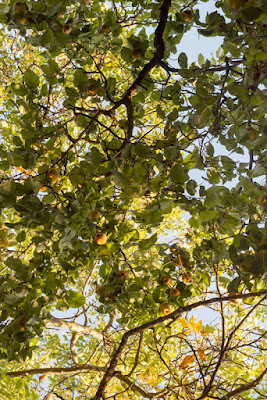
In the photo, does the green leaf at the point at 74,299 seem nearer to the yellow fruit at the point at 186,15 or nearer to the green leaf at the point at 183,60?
the green leaf at the point at 183,60

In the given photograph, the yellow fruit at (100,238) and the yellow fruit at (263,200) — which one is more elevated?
the yellow fruit at (263,200)

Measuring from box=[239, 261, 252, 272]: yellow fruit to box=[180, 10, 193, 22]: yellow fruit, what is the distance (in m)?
1.54

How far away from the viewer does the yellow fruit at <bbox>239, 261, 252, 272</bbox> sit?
176 centimetres

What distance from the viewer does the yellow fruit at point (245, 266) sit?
5.77 feet

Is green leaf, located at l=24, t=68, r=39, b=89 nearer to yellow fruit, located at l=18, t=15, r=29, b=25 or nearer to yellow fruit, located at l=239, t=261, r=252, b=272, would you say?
yellow fruit, located at l=18, t=15, r=29, b=25

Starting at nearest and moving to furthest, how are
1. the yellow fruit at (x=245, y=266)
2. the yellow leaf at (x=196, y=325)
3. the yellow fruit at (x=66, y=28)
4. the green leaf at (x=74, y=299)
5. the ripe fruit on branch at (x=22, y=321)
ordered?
1. the yellow fruit at (x=245, y=266)
2. the ripe fruit on branch at (x=22, y=321)
3. the yellow fruit at (x=66, y=28)
4. the green leaf at (x=74, y=299)
5. the yellow leaf at (x=196, y=325)

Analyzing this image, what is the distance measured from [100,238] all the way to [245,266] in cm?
81

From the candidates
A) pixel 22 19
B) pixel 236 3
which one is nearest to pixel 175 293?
pixel 236 3

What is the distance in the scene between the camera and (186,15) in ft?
7.45

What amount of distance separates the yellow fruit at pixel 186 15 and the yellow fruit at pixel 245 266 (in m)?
1.54


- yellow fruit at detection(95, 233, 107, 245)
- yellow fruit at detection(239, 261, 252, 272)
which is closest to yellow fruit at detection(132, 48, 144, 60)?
yellow fruit at detection(95, 233, 107, 245)

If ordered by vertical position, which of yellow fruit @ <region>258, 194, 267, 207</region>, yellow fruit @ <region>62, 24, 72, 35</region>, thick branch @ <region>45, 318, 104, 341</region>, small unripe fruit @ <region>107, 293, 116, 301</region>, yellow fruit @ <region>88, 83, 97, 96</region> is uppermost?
yellow fruit @ <region>62, 24, 72, 35</region>

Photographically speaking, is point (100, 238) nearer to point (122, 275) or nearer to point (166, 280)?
point (122, 275)

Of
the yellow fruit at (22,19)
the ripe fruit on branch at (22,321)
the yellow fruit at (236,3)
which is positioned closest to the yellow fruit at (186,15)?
the yellow fruit at (236,3)
